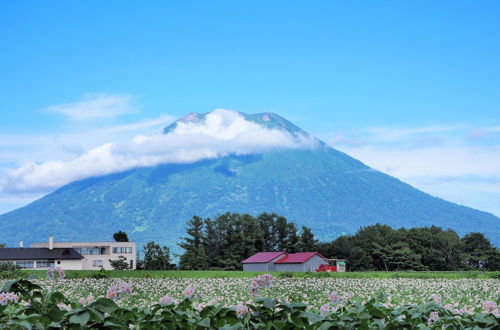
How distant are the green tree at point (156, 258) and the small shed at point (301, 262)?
46.8 ft

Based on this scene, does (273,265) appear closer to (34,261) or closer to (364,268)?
(364,268)

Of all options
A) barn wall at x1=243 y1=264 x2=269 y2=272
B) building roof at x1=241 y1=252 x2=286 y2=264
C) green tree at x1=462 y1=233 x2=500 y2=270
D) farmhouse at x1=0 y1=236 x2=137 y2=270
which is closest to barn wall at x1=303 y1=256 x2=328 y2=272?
building roof at x1=241 y1=252 x2=286 y2=264

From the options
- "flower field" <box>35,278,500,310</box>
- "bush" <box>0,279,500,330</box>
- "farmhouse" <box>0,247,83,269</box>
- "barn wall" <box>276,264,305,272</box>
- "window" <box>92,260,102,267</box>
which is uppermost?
"farmhouse" <box>0,247,83,269</box>

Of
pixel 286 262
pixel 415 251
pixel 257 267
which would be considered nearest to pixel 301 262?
pixel 286 262

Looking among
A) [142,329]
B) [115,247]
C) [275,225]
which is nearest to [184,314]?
[142,329]

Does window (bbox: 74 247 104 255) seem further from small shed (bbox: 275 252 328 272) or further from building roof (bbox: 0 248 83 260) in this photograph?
small shed (bbox: 275 252 328 272)

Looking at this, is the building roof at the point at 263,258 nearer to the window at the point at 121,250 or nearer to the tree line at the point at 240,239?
the tree line at the point at 240,239

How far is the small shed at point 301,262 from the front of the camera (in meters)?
70.9

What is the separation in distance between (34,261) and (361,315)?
80.9 metres

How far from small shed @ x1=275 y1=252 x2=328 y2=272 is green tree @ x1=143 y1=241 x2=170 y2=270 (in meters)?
14.3

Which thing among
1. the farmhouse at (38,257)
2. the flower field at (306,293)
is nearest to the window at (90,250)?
the farmhouse at (38,257)

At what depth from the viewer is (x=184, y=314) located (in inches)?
218

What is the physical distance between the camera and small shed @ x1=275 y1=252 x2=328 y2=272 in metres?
70.9

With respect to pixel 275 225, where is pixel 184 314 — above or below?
below
